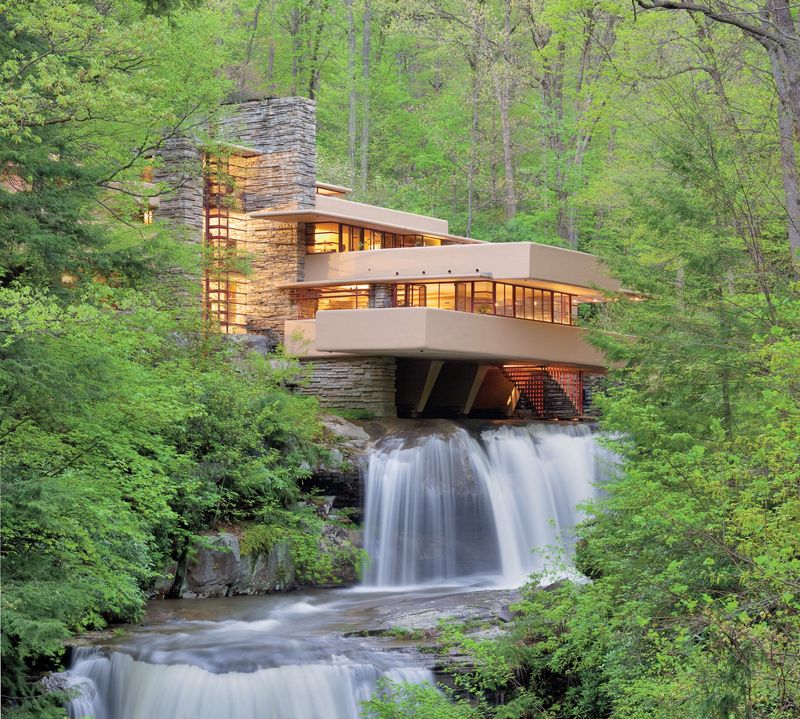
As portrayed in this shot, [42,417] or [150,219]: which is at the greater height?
[150,219]

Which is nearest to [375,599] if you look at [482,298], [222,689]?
[222,689]

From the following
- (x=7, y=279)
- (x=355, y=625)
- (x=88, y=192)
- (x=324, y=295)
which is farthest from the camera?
(x=324, y=295)

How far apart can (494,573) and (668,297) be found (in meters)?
8.14

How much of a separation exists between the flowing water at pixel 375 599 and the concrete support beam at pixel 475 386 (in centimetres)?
439

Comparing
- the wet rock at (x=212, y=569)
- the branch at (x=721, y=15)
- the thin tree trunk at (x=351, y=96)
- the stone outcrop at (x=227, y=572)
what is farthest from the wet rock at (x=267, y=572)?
the thin tree trunk at (x=351, y=96)

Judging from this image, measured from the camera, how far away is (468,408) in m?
34.3

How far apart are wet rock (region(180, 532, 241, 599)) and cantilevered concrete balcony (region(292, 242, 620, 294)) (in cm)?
1215

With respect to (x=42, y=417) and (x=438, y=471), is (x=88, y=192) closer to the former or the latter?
(x=42, y=417)

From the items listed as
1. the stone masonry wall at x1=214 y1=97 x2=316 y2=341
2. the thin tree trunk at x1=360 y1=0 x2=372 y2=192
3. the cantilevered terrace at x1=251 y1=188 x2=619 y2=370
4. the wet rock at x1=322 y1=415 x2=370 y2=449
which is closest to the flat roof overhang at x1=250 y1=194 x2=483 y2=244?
the cantilevered terrace at x1=251 y1=188 x2=619 y2=370

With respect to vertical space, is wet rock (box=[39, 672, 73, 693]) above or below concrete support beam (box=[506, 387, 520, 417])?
below

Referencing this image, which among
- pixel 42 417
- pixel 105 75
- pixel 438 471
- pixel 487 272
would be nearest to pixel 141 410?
pixel 42 417

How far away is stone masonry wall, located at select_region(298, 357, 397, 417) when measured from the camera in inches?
1195

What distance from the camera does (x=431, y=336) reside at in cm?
2814

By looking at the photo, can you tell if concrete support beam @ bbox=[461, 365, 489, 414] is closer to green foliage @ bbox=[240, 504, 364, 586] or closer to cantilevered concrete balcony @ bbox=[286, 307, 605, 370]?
cantilevered concrete balcony @ bbox=[286, 307, 605, 370]
